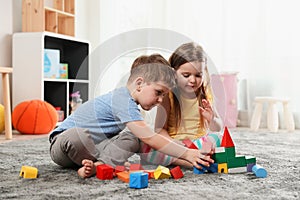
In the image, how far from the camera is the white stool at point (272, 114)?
8.67ft

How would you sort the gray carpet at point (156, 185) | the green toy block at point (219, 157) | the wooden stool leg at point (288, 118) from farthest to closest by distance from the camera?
the wooden stool leg at point (288, 118) → the green toy block at point (219, 157) → the gray carpet at point (156, 185)

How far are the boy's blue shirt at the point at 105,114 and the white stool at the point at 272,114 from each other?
163 cm

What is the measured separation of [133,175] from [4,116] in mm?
1382

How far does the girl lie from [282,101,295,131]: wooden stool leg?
1451mm

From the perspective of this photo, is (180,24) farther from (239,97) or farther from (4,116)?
(4,116)

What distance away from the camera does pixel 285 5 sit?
280 cm

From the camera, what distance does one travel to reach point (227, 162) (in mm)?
1193

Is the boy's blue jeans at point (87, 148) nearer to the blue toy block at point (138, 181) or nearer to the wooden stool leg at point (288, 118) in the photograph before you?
the blue toy block at point (138, 181)

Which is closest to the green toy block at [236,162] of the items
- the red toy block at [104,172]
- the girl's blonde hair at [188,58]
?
the girl's blonde hair at [188,58]

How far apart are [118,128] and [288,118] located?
176cm

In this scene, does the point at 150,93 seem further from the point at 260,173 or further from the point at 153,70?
the point at 260,173

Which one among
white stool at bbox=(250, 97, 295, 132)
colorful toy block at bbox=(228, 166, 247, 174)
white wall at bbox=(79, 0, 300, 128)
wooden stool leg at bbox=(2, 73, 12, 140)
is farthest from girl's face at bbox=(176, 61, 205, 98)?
white wall at bbox=(79, 0, 300, 128)

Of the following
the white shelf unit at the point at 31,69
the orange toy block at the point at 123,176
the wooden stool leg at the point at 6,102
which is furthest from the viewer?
the white shelf unit at the point at 31,69

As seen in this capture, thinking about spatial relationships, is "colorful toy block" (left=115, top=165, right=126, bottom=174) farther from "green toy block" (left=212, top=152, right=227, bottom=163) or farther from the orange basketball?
the orange basketball
